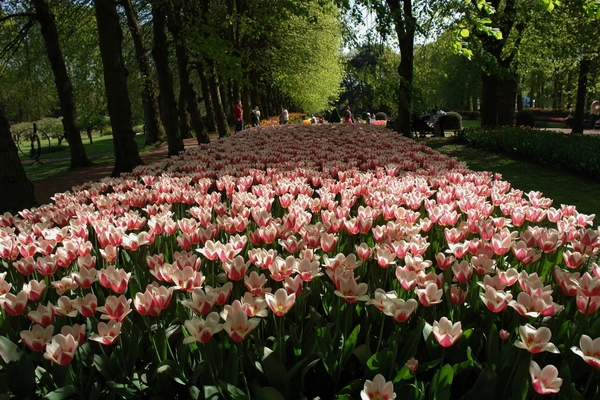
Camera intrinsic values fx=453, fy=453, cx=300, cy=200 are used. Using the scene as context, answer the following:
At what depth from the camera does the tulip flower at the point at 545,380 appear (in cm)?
134

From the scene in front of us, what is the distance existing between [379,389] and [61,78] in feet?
53.7

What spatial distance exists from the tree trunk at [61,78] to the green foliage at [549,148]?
46.6 feet

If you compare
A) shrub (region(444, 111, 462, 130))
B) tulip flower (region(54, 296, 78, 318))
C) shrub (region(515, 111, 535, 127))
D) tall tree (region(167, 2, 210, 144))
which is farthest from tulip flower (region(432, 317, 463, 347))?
shrub (region(444, 111, 462, 130))

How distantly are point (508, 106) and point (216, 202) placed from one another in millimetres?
19441

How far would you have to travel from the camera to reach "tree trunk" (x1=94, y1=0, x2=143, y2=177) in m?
9.43

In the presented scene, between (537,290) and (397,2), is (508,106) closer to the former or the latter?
(397,2)

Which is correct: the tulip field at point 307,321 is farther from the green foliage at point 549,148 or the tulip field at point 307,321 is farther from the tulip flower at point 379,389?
the green foliage at point 549,148

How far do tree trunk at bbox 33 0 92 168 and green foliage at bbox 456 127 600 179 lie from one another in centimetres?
1420

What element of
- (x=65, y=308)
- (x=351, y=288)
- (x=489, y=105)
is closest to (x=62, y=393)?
(x=65, y=308)

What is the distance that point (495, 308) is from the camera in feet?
5.61

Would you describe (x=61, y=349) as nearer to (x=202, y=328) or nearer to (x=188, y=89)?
(x=202, y=328)

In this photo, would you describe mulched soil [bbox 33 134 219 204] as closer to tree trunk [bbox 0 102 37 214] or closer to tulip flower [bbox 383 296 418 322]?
tree trunk [bbox 0 102 37 214]

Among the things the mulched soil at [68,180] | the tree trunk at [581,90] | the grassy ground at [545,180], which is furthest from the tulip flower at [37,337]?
the tree trunk at [581,90]

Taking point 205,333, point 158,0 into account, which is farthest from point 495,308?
point 158,0
